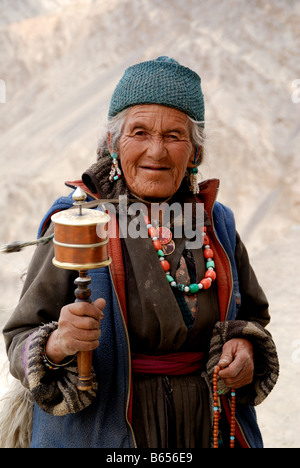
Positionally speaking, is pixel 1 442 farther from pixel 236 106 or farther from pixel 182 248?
pixel 236 106

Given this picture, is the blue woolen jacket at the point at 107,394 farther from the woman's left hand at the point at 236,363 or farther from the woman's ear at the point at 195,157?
the woman's ear at the point at 195,157

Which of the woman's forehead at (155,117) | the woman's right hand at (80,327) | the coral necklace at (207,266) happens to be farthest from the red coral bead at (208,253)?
the woman's right hand at (80,327)

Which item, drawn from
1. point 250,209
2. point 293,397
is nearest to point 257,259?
point 250,209

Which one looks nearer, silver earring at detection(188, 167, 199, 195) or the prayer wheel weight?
the prayer wheel weight

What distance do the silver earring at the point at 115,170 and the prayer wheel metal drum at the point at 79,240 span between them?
1.94 feet

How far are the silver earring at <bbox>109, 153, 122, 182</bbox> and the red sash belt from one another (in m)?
0.65

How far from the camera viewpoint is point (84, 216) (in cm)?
144

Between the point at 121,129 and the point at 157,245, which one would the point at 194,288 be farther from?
the point at 121,129

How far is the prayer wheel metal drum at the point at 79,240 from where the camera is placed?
55.4 inches

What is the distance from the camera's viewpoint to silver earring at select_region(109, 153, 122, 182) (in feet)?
6.62

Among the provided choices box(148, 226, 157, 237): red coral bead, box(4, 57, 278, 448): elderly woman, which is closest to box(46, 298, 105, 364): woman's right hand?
box(4, 57, 278, 448): elderly woman

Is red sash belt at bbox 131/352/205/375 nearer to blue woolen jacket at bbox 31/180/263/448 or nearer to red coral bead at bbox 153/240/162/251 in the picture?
blue woolen jacket at bbox 31/180/263/448
